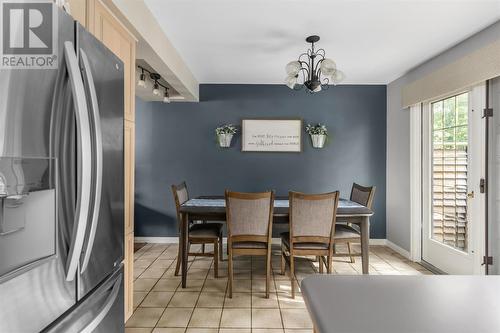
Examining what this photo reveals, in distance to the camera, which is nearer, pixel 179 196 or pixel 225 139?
pixel 179 196

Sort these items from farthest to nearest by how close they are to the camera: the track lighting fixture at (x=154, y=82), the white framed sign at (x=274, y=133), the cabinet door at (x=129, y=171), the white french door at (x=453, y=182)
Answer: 1. the white framed sign at (x=274, y=133)
2. the track lighting fixture at (x=154, y=82)
3. the white french door at (x=453, y=182)
4. the cabinet door at (x=129, y=171)

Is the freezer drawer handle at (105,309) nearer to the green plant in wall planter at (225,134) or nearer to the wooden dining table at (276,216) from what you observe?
the wooden dining table at (276,216)

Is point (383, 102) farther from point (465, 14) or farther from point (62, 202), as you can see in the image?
point (62, 202)

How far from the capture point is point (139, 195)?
4.46 m

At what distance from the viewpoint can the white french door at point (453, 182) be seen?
8.97 ft

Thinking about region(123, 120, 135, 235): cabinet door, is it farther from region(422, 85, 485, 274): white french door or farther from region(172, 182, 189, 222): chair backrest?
region(422, 85, 485, 274): white french door

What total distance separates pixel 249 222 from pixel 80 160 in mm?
1872

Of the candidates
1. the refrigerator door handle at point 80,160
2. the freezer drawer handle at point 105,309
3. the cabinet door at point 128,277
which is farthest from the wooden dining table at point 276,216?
the refrigerator door handle at point 80,160

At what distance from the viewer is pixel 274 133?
14.4ft

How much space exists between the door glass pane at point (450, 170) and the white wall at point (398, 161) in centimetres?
42

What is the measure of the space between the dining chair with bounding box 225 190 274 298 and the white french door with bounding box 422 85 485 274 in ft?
6.50

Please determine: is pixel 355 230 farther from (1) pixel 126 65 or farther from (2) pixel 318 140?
(1) pixel 126 65

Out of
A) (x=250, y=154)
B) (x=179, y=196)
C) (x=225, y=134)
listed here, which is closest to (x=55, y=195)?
(x=179, y=196)

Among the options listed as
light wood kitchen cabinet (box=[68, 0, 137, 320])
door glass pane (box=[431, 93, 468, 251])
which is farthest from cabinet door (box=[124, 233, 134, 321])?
door glass pane (box=[431, 93, 468, 251])
